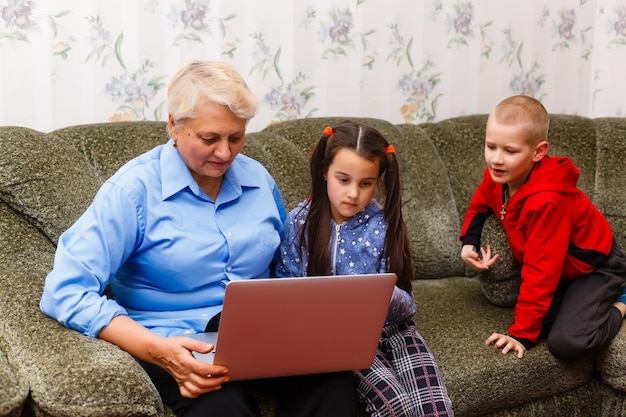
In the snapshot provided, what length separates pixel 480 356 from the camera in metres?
1.93

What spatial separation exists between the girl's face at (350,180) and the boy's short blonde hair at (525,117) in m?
0.46

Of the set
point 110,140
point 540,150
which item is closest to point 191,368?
point 110,140

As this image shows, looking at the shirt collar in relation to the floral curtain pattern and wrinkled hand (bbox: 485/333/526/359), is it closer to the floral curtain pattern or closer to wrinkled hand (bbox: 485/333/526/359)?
the floral curtain pattern

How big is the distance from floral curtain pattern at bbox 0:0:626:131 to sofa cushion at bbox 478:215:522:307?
2.32ft

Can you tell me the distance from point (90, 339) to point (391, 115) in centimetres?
155

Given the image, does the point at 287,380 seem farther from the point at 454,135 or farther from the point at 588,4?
the point at 588,4

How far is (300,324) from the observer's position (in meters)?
1.42

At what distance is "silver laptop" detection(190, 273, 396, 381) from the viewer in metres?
1.37

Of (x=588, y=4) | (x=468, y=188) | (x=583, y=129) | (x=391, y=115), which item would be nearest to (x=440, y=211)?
(x=468, y=188)

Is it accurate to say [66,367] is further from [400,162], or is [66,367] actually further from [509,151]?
[400,162]

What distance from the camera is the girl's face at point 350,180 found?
1712 millimetres

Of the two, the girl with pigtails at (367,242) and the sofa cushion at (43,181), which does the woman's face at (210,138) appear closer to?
the girl with pigtails at (367,242)

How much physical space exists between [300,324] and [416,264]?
3.53 ft

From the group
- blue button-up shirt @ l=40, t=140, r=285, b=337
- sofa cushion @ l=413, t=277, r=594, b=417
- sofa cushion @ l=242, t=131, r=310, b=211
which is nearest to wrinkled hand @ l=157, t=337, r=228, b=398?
blue button-up shirt @ l=40, t=140, r=285, b=337
